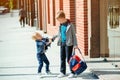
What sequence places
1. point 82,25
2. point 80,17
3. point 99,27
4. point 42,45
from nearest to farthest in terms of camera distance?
1. point 42,45
2. point 99,27
3. point 82,25
4. point 80,17

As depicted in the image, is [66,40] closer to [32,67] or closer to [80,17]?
[32,67]

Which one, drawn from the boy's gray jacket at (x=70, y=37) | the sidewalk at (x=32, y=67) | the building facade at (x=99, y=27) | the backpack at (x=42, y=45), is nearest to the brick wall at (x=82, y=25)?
the building facade at (x=99, y=27)

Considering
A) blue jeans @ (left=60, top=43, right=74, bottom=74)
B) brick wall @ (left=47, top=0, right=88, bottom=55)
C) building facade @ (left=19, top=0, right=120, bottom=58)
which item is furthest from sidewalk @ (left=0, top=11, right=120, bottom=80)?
brick wall @ (left=47, top=0, right=88, bottom=55)

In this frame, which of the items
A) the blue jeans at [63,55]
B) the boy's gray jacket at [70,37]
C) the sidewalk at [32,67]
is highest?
the boy's gray jacket at [70,37]

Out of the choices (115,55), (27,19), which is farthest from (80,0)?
(27,19)

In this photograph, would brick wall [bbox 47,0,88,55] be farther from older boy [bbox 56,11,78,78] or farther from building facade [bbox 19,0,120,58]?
older boy [bbox 56,11,78,78]

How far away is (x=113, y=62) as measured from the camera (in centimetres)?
1566

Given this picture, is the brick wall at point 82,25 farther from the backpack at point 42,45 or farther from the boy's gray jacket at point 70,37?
the boy's gray jacket at point 70,37

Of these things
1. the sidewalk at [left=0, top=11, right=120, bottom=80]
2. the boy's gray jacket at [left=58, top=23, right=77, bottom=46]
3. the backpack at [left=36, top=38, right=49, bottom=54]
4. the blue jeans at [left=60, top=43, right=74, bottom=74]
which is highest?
the boy's gray jacket at [left=58, top=23, right=77, bottom=46]

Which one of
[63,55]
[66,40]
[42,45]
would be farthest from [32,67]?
[66,40]

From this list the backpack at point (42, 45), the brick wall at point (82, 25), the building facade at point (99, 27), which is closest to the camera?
the backpack at point (42, 45)

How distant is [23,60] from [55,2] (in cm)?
1008

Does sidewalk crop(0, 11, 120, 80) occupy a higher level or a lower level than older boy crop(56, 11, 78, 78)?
lower

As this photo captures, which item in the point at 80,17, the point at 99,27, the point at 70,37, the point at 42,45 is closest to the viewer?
the point at 70,37
